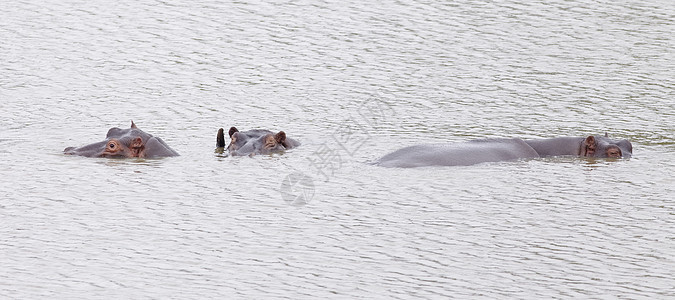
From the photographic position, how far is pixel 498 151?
40.8 ft

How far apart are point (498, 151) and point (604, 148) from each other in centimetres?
128

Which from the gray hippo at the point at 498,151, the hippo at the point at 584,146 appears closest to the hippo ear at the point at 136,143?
the gray hippo at the point at 498,151

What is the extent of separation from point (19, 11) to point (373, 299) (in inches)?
642

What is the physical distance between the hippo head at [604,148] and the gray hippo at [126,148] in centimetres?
→ 464

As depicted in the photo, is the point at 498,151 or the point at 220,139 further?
the point at 220,139

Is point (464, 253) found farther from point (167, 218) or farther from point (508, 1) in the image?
point (508, 1)

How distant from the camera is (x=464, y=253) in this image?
865 cm

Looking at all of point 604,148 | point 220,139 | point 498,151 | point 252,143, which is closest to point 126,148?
point 220,139

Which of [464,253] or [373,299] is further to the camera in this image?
[464,253]

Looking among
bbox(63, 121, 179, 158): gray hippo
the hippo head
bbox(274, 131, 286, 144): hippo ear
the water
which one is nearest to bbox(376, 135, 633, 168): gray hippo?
the hippo head

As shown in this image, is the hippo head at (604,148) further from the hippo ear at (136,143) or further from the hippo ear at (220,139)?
the hippo ear at (136,143)

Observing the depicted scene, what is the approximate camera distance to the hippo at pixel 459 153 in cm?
1192

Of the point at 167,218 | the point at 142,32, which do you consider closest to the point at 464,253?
the point at 167,218

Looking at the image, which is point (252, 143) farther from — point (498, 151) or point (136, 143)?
point (498, 151)
